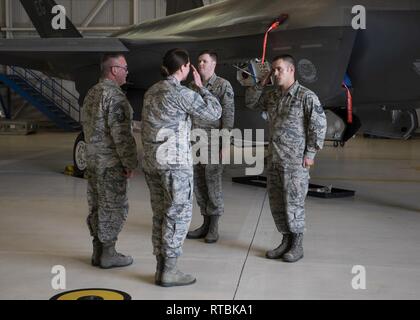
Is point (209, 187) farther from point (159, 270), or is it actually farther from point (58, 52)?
point (58, 52)

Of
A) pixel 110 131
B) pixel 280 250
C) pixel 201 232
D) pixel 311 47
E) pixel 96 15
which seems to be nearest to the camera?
pixel 110 131

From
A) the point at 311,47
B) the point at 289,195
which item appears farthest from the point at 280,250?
the point at 311,47

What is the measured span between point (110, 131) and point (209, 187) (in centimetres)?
142

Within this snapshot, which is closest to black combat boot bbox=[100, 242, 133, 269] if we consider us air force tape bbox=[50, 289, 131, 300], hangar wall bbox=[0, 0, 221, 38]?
us air force tape bbox=[50, 289, 131, 300]

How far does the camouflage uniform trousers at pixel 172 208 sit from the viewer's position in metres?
4.19

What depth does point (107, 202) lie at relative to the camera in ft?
15.3

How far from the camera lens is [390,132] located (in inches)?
358

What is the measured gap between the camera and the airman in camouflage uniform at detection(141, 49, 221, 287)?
4180mm

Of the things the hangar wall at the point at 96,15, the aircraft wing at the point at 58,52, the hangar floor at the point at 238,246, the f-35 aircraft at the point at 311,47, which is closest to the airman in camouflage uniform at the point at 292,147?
the hangar floor at the point at 238,246

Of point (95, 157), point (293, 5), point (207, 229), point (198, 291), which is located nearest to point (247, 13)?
point (293, 5)

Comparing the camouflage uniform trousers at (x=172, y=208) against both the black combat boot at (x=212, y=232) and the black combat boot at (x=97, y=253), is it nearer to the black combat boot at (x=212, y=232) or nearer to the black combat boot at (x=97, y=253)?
the black combat boot at (x=97, y=253)

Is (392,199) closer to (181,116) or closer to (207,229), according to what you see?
(207,229)

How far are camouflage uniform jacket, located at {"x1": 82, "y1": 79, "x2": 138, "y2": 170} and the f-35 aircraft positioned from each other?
3455mm

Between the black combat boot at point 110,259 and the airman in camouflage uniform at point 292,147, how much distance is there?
132 centimetres
